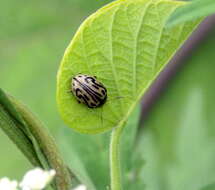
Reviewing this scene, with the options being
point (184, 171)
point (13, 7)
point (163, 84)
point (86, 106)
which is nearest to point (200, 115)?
point (184, 171)

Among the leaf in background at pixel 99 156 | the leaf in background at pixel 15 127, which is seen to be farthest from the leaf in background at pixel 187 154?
the leaf in background at pixel 15 127

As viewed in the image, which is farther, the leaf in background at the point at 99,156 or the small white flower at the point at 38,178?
the leaf in background at the point at 99,156

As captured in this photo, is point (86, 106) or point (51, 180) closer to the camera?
point (51, 180)

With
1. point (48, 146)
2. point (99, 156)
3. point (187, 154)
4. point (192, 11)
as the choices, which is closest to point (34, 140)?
point (48, 146)

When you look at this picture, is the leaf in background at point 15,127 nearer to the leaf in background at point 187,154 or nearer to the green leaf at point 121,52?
the green leaf at point 121,52

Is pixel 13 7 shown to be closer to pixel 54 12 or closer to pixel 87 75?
pixel 54 12
